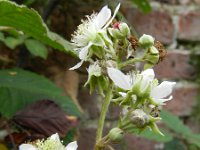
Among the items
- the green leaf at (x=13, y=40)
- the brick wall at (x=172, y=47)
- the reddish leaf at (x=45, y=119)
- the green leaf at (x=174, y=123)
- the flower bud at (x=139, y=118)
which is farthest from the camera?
the brick wall at (x=172, y=47)

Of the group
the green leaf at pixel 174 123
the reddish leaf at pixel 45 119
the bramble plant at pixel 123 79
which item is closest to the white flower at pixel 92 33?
the bramble plant at pixel 123 79

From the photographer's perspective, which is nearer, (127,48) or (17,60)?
(127,48)

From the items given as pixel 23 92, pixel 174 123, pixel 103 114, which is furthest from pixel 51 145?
pixel 174 123

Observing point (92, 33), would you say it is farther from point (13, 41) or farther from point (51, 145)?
point (13, 41)

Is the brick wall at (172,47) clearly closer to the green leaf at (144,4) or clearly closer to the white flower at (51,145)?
the green leaf at (144,4)

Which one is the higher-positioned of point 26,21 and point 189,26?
point 189,26

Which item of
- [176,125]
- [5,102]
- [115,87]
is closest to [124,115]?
[115,87]

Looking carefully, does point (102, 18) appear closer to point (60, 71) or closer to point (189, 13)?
point (60, 71)
